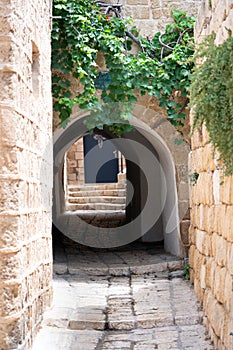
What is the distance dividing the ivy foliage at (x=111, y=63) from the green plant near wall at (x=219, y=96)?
3621 millimetres

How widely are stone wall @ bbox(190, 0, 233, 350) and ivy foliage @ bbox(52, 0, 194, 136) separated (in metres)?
1.63

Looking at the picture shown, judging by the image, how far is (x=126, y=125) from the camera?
7465mm

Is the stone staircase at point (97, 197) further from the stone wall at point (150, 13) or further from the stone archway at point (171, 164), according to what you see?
the stone wall at point (150, 13)

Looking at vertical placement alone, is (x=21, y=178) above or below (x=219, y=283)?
above

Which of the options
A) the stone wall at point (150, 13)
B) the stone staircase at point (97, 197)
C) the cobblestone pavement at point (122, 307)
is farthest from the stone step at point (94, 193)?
the stone wall at point (150, 13)

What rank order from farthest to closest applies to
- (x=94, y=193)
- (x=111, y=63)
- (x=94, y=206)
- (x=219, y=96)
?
(x=94, y=193) < (x=94, y=206) < (x=111, y=63) < (x=219, y=96)

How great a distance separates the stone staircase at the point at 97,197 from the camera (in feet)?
49.7

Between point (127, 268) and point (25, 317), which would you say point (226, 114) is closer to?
point (25, 317)

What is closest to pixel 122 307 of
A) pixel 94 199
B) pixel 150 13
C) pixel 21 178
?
pixel 21 178

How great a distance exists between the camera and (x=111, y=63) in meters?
6.94

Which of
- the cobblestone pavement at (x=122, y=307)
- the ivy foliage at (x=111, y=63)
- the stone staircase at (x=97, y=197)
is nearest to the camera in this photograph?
the cobblestone pavement at (x=122, y=307)

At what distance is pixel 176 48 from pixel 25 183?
369 cm

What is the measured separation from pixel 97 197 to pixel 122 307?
1076 centimetres

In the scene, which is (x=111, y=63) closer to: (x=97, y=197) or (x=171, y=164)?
(x=171, y=164)
